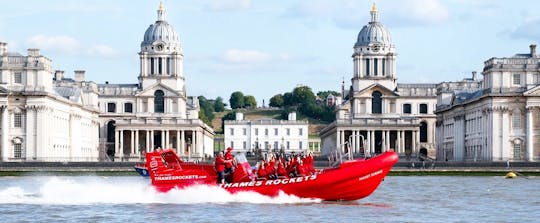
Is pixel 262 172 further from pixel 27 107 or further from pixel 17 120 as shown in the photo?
pixel 17 120

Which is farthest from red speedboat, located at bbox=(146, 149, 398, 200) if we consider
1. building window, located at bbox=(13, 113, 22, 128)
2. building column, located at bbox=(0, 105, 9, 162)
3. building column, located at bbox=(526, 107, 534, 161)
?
building window, located at bbox=(13, 113, 22, 128)

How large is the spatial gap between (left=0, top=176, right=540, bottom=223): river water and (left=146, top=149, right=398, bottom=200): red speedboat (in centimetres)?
39

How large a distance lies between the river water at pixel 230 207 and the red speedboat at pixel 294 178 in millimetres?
391

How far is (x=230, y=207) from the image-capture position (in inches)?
2827

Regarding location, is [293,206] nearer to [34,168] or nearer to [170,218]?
[170,218]

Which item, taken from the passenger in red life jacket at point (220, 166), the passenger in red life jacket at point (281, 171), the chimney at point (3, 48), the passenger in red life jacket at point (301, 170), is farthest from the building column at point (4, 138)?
the passenger in red life jacket at point (301, 170)

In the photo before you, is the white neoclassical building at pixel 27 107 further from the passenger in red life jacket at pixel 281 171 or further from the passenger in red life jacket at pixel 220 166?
the passenger in red life jacket at pixel 281 171

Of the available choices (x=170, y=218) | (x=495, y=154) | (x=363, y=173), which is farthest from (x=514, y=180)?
(x=170, y=218)

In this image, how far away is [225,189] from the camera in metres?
74.1

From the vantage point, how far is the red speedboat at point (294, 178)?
238 feet

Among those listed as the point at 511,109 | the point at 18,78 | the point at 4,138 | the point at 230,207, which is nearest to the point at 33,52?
the point at 18,78

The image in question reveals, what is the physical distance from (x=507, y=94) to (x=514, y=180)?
36751 mm

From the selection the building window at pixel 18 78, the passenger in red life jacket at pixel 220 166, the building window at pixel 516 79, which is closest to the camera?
the passenger in red life jacket at pixel 220 166

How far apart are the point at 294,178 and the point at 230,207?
3.57 meters
